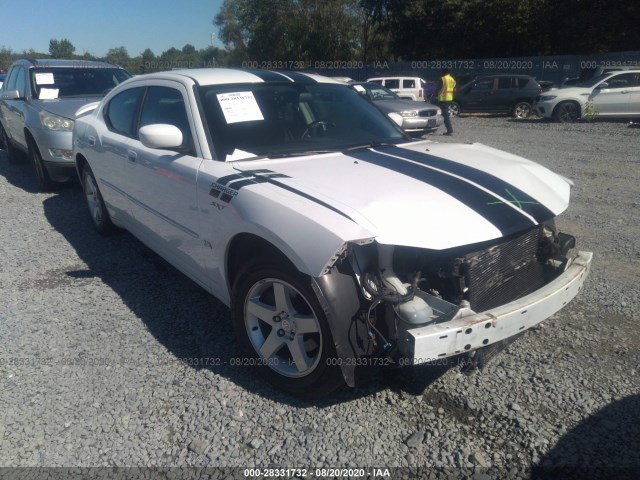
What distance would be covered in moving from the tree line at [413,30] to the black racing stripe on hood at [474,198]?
16344 millimetres

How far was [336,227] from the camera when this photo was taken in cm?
235

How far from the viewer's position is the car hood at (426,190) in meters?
2.47

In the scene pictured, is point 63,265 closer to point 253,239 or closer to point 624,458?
point 253,239

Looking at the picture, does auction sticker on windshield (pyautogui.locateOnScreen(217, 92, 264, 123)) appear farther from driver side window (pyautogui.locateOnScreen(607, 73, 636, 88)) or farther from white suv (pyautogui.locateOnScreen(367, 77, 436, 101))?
white suv (pyautogui.locateOnScreen(367, 77, 436, 101))

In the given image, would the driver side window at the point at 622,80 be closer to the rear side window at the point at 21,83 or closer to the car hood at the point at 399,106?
the car hood at the point at 399,106

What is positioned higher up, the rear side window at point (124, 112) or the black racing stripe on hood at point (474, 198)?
the rear side window at point (124, 112)

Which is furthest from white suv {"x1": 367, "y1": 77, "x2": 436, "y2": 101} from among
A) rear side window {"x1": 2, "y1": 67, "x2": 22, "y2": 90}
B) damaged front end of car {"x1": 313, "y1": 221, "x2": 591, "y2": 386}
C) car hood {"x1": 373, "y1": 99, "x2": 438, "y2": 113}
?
damaged front end of car {"x1": 313, "y1": 221, "x2": 591, "y2": 386}

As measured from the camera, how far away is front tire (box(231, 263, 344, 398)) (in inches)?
101

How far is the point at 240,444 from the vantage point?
2582 mm

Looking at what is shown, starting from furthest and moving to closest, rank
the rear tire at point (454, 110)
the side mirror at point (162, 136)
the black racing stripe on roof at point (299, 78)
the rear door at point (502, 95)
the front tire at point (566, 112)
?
the rear tire at point (454, 110) → the rear door at point (502, 95) → the front tire at point (566, 112) → the black racing stripe on roof at point (299, 78) → the side mirror at point (162, 136)

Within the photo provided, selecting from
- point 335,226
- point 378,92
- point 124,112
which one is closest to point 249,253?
point 335,226

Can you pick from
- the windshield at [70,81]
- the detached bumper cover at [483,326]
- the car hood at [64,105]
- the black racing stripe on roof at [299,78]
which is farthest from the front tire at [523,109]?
the detached bumper cover at [483,326]

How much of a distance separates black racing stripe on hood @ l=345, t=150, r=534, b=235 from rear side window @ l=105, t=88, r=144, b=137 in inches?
93.3

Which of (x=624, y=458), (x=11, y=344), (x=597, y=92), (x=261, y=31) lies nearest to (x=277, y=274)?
(x=624, y=458)
